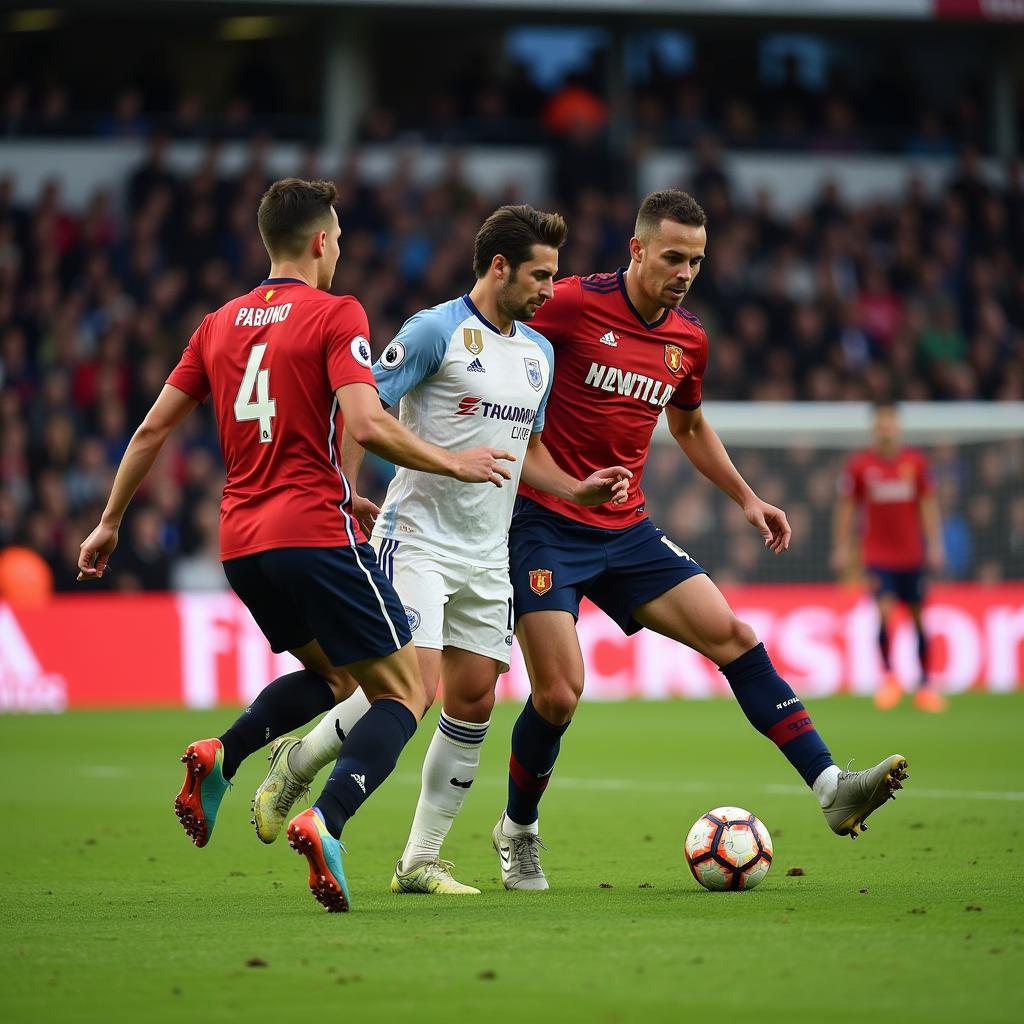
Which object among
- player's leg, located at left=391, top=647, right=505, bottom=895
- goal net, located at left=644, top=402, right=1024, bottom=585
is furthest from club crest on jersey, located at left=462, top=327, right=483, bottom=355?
goal net, located at left=644, top=402, right=1024, bottom=585

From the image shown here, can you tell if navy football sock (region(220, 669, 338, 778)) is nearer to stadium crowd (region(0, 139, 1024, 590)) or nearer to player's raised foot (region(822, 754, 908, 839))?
player's raised foot (region(822, 754, 908, 839))

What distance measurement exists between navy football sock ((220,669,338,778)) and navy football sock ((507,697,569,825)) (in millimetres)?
715

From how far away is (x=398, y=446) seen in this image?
5.17 metres

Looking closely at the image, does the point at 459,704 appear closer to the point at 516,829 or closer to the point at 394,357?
the point at 516,829

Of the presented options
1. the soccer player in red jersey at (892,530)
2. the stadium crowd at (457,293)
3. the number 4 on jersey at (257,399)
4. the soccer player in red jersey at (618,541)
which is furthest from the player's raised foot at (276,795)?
the stadium crowd at (457,293)

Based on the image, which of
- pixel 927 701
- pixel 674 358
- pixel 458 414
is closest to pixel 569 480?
pixel 458 414

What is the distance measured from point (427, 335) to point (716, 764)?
5.61 metres

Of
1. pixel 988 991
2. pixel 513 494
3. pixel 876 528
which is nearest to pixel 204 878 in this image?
pixel 513 494

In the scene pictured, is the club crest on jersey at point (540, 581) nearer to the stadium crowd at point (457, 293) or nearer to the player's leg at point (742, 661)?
the player's leg at point (742, 661)

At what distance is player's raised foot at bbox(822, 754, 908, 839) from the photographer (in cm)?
572

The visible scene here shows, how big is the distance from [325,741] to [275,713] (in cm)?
23

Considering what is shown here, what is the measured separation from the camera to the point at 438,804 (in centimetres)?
602

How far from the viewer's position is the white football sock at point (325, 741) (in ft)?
19.3

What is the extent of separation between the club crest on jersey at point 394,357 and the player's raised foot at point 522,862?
1697 millimetres
